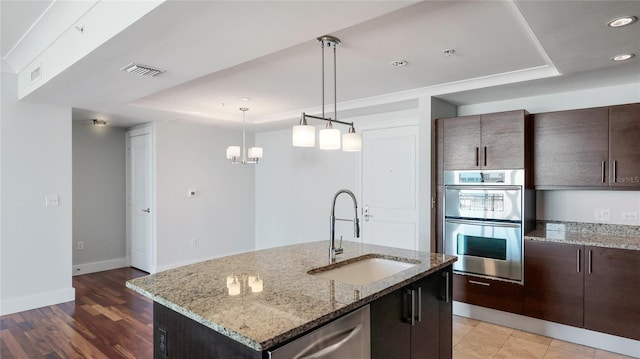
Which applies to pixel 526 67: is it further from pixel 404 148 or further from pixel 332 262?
pixel 332 262

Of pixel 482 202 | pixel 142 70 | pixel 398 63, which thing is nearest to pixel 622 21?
pixel 398 63

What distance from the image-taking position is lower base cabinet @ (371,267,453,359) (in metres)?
1.79

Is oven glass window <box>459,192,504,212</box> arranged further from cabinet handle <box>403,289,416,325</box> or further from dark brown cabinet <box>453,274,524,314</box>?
cabinet handle <box>403,289,416,325</box>

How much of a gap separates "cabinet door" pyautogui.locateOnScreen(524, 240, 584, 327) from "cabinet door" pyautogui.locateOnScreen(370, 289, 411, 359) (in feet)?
6.69

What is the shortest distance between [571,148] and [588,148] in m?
0.13

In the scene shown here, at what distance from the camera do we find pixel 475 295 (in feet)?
12.1

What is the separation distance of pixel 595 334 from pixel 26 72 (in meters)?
5.93

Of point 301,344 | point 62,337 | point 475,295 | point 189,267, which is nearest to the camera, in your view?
point 301,344

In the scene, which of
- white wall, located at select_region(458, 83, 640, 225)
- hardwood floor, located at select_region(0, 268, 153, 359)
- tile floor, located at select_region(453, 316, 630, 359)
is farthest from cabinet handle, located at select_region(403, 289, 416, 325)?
white wall, located at select_region(458, 83, 640, 225)

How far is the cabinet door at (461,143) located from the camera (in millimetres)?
3734

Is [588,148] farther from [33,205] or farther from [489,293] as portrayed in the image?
[33,205]

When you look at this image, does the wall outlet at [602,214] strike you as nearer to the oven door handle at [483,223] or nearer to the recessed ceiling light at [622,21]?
the oven door handle at [483,223]

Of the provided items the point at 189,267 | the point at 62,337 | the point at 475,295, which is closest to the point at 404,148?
the point at 475,295

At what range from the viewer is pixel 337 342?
1534 millimetres
